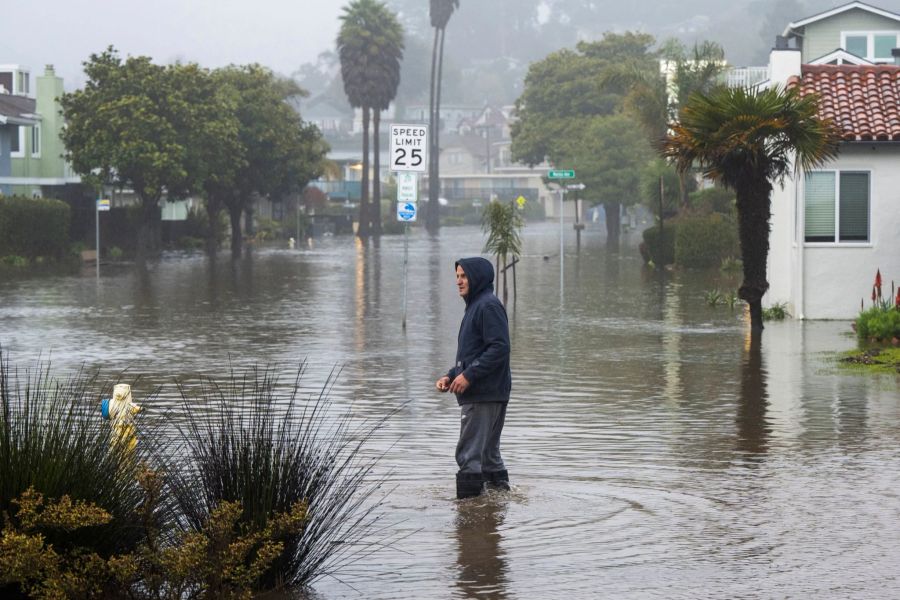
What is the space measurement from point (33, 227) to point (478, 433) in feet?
145

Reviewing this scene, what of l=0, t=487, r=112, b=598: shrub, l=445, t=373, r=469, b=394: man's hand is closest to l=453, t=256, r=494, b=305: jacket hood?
l=445, t=373, r=469, b=394: man's hand

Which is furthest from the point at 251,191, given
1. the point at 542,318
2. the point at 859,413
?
the point at 859,413

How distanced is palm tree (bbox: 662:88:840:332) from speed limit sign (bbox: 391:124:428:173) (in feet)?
12.2

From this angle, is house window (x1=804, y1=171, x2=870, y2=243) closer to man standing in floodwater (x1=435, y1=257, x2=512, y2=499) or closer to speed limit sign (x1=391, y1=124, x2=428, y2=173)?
speed limit sign (x1=391, y1=124, x2=428, y2=173)

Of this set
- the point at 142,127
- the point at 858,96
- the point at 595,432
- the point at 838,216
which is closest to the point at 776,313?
the point at 838,216

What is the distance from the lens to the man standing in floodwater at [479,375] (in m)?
10.3

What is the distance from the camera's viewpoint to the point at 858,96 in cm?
2638

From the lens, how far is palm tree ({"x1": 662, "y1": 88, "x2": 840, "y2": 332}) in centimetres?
2303

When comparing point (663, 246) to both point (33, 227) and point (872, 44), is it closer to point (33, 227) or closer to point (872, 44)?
point (872, 44)

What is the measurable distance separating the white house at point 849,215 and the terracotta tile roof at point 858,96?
0.7 inches

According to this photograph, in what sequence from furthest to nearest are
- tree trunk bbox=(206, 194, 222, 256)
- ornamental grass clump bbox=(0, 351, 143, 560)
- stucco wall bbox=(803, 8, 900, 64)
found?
tree trunk bbox=(206, 194, 222, 256), stucco wall bbox=(803, 8, 900, 64), ornamental grass clump bbox=(0, 351, 143, 560)

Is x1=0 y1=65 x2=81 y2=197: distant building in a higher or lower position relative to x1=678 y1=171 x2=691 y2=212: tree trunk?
higher

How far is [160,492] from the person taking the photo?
295 inches

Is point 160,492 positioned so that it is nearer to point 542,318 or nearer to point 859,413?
point 859,413
